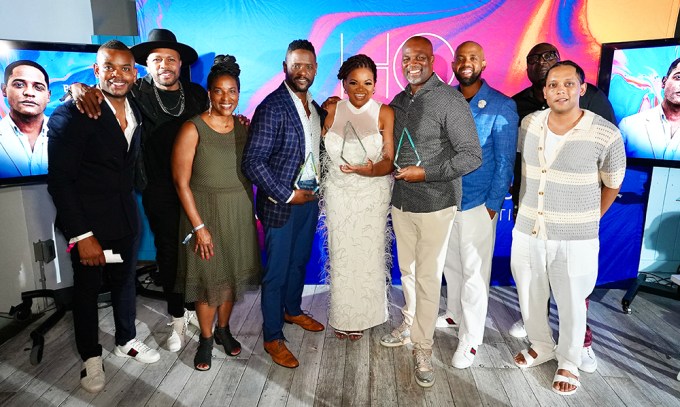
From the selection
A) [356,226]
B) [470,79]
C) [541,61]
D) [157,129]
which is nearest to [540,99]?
[541,61]

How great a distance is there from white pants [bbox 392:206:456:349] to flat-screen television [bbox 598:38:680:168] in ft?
6.16

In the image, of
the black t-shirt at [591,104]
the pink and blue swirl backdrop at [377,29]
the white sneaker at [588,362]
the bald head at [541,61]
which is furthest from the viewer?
the pink and blue swirl backdrop at [377,29]

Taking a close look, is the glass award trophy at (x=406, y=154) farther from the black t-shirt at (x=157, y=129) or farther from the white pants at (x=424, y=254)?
the black t-shirt at (x=157, y=129)

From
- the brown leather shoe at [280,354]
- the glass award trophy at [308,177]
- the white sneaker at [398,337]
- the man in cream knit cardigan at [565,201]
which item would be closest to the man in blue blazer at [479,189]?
the man in cream knit cardigan at [565,201]

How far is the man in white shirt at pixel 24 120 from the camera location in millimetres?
3043

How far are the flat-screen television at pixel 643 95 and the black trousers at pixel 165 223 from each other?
3255mm

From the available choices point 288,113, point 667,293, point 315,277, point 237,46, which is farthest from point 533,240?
point 237,46

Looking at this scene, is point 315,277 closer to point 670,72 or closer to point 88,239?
point 88,239

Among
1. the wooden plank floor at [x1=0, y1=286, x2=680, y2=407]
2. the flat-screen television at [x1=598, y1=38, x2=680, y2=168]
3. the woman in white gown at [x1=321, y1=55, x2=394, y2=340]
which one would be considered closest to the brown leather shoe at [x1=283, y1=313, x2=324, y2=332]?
the wooden plank floor at [x1=0, y1=286, x2=680, y2=407]

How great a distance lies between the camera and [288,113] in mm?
2559

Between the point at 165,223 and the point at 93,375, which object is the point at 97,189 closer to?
the point at 165,223

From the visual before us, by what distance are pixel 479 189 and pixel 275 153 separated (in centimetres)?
116

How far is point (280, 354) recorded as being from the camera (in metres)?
2.80

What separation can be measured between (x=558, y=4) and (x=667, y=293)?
7.75 feet
